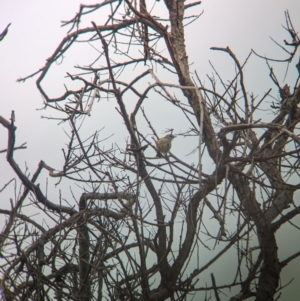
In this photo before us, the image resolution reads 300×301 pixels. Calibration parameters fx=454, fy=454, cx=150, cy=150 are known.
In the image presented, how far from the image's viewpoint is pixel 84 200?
288 centimetres

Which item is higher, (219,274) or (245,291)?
(219,274)

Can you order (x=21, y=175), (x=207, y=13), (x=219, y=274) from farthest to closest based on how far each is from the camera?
(x=207, y=13), (x=219, y=274), (x=21, y=175)

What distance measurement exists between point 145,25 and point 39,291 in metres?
1.70

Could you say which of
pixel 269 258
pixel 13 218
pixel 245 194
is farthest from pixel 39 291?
pixel 269 258

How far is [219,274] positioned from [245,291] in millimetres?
459

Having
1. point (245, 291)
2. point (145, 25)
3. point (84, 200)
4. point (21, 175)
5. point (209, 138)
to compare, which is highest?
point (145, 25)

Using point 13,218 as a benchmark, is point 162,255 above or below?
below

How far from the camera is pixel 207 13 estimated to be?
3.56m

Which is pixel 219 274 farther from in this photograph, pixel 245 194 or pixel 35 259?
pixel 35 259

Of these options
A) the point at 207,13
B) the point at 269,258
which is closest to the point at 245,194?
the point at 269,258

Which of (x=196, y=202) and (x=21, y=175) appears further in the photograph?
(x=21, y=175)

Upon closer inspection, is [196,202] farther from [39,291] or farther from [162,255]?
[39,291]

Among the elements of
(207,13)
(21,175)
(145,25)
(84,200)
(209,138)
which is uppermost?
(207,13)

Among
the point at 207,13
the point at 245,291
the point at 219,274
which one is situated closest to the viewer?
the point at 245,291
